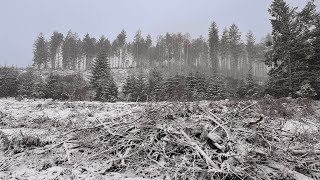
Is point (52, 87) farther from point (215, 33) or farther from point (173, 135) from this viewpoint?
point (215, 33)

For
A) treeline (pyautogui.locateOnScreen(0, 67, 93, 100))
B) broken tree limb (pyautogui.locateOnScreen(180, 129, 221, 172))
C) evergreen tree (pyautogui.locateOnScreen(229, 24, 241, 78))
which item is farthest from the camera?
evergreen tree (pyautogui.locateOnScreen(229, 24, 241, 78))

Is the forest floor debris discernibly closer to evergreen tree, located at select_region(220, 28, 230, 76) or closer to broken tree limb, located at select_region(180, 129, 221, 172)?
broken tree limb, located at select_region(180, 129, 221, 172)

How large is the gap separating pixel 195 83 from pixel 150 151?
98.5ft

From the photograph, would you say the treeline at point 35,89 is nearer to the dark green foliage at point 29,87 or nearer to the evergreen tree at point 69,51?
the dark green foliage at point 29,87

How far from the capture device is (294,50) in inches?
826

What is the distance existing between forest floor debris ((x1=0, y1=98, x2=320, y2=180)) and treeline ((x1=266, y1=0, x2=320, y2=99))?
16.7 metres

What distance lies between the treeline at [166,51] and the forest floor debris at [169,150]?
58.0 meters

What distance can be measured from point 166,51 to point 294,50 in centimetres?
6058

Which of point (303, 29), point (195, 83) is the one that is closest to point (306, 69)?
point (303, 29)

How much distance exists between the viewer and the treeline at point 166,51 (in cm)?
6788

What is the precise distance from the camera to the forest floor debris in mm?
4395

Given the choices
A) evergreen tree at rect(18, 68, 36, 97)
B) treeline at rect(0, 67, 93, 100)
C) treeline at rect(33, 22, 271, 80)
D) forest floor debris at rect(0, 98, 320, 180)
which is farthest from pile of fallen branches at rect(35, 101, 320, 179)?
treeline at rect(33, 22, 271, 80)

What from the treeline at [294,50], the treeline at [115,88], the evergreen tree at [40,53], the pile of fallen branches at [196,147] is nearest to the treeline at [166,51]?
the evergreen tree at [40,53]

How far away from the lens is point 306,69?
21438mm
